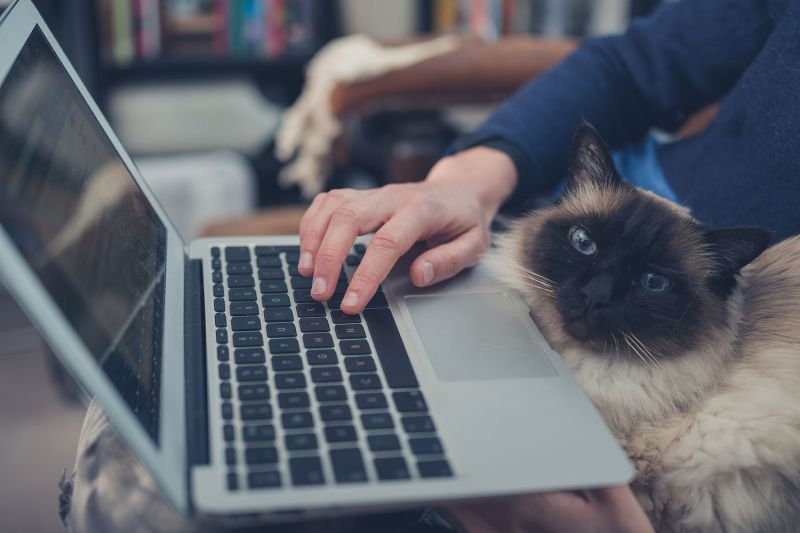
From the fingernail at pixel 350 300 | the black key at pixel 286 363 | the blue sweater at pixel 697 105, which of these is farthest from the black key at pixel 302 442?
the blue sweater at pixel 697 105

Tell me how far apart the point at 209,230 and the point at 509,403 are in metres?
1.02

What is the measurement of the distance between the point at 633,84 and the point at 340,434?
85 centimetres

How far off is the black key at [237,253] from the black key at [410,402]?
0.35 m

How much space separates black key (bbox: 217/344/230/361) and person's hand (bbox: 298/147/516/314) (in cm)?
12

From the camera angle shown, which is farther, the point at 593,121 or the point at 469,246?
the point at 593,121

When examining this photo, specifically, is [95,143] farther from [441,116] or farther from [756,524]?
[441,116]

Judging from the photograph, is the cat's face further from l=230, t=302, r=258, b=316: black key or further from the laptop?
l=230, t=302, r=258, b=316: black key

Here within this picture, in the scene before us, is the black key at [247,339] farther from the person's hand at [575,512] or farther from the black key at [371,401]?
the person's hand at [575,512]

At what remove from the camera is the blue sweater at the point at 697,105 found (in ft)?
3.12

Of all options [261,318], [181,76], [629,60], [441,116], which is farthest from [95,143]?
[181,76]

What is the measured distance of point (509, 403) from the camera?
0.71 m

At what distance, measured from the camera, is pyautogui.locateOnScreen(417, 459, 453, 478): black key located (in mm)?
616

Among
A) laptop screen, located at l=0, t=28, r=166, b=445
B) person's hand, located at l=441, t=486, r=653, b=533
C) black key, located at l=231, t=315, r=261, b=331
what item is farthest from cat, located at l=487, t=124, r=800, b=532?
laptop screen, located at l=0, t=28, r=166, b=445

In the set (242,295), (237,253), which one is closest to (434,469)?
(242,295)
